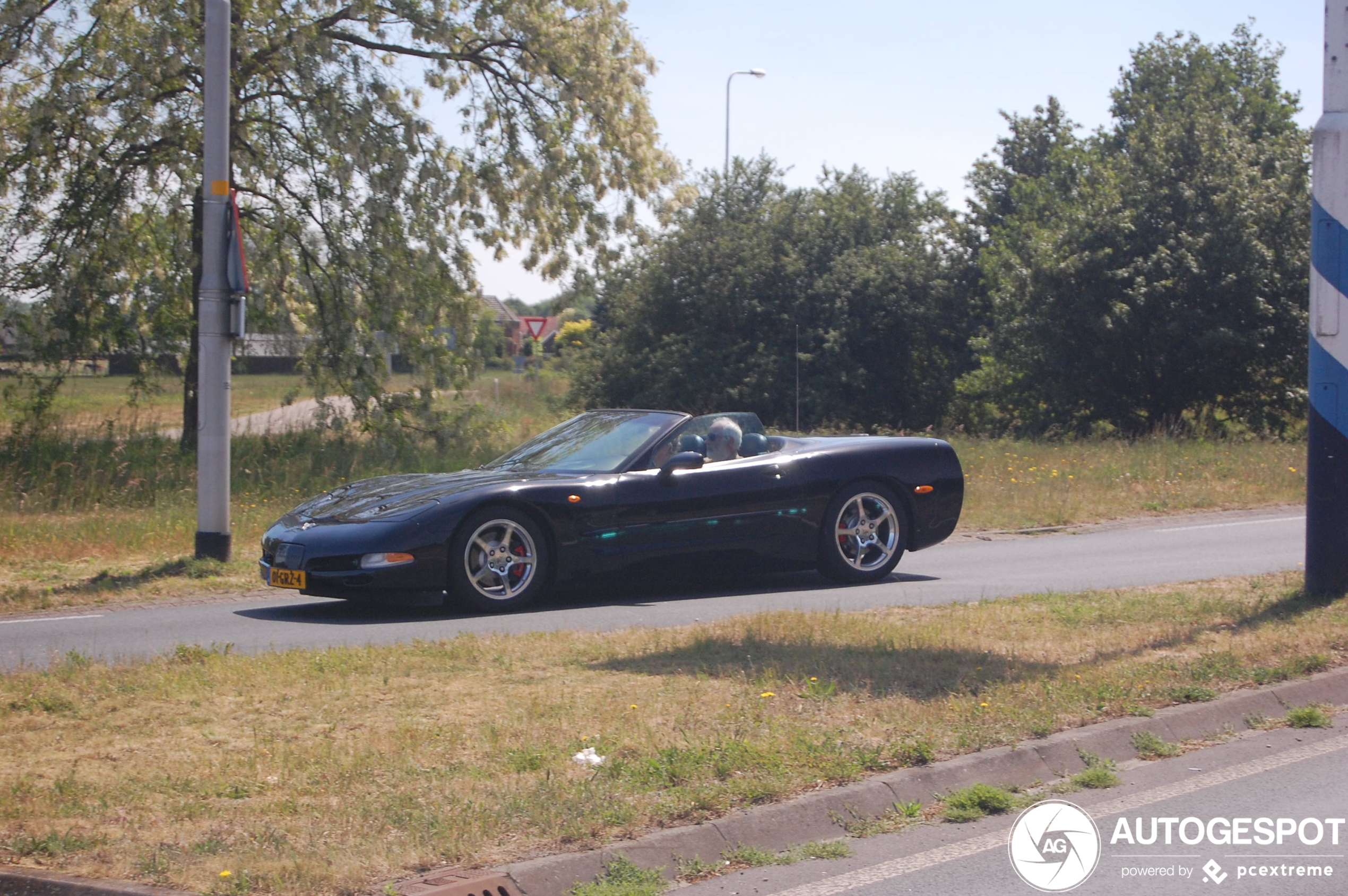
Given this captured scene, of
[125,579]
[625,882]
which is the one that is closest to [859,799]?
[625,882]

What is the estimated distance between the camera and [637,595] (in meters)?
9.81

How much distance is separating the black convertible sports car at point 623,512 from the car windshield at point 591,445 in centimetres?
2

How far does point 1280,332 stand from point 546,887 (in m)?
29.2

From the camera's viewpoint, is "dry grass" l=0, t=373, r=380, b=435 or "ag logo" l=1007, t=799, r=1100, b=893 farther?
"dry grass" l=0, t=373, r=380, b=435

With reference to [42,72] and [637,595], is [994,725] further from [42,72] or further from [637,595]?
[42,72]

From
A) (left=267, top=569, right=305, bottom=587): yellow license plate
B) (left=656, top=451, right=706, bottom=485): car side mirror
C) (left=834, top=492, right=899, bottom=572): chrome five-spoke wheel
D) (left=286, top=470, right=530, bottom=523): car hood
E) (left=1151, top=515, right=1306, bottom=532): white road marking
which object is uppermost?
(left=656, top=451, right=706, bottom=485): car side mirror

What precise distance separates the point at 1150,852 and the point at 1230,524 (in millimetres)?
11714

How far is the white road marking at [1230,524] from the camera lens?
1457cm

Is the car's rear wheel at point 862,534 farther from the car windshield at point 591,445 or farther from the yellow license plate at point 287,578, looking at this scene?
the yellow license plate at point 287,578

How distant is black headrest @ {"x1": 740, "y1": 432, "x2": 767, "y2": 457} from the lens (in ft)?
32.7

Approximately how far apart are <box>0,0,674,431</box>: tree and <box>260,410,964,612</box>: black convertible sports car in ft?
31.2

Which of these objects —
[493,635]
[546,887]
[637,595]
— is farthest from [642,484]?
[546,887]

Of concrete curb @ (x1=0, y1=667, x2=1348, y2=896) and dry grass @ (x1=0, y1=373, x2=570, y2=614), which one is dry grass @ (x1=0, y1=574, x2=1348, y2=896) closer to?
concrete curb @ (x1=0, y1=667, x2=1348, y2=896)

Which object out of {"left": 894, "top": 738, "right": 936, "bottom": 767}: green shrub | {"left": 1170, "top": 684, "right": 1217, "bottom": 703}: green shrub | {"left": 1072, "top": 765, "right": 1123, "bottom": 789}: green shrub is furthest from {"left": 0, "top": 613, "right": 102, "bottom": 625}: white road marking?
{"left": 1170, "top": 684, "right": 1217, "bottom": 703}: green shrub
